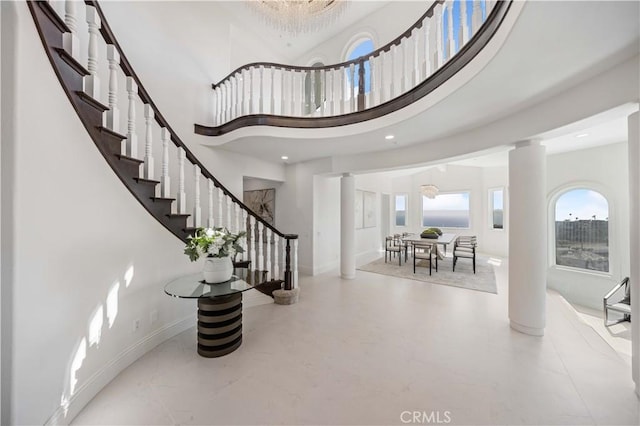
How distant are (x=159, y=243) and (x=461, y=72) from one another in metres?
3.39

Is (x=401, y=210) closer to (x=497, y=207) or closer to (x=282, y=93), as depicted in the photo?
(x=497, y=207)

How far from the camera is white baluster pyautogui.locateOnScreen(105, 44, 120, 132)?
2.03 metres

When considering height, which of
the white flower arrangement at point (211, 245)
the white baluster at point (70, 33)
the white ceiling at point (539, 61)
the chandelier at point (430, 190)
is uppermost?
the white baluster at point (70, 33)

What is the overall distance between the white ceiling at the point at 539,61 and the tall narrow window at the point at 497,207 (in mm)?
4441

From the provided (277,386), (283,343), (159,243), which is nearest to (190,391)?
Answer: (277,386)

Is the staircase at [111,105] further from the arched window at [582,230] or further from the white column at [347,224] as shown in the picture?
the arched window at [582,230]

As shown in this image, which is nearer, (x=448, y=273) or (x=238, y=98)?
(x=238, y=98)

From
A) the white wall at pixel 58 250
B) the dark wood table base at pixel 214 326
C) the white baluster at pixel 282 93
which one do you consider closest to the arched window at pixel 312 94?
the white baluster at pixel 282 93

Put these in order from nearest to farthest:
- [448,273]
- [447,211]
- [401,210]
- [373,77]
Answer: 1. [373,77]
2. [448,273]
3. [447,211]
4. [401,210]

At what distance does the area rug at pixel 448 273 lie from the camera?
4457 mm

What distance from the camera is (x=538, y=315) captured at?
2.61m

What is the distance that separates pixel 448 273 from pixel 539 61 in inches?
179

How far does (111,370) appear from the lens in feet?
6.17

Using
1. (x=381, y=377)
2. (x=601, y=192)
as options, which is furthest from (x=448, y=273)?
(x=381, y=377)
